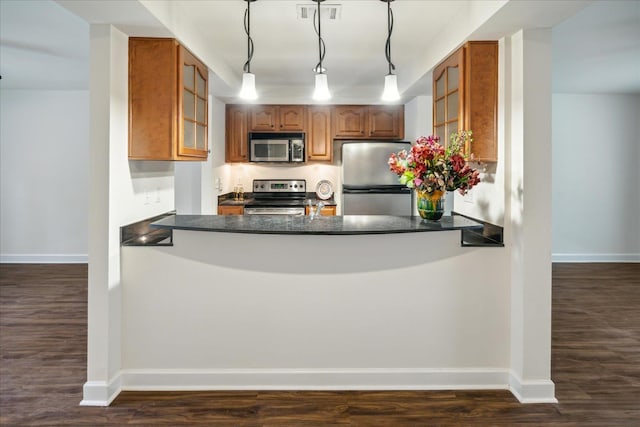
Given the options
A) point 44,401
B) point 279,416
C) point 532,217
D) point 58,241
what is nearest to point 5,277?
point 58,241

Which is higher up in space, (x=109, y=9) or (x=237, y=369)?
Result: (x=109, y=9)

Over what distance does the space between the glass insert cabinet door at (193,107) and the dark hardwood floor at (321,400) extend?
157cm

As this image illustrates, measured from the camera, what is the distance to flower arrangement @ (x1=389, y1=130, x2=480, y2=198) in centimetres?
291

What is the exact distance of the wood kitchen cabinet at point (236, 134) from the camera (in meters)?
6.14

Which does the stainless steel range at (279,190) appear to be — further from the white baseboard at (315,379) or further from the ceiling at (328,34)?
the white baseboard at (315,379)

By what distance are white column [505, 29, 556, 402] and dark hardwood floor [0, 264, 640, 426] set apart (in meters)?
0.22

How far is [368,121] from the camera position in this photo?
20.4 feet

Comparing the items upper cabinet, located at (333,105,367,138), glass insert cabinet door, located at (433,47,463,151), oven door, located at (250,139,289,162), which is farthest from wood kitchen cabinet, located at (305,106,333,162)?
glass insert cabinet door, located at (433,47,463,151)

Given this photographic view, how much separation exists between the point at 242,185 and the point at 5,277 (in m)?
3.10

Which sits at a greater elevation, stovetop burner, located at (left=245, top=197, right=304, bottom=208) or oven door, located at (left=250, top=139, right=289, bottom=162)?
oven door, located at (left=250, top=139, right=289, bottom=162)

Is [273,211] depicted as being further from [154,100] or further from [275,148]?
[154,100]

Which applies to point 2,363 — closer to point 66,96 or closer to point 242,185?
point 242,185

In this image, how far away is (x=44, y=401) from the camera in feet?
9.25

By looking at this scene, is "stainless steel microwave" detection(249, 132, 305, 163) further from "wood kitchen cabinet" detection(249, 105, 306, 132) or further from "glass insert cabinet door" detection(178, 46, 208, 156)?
"glass insert cabinet door" detection(178, 46, 208, 156)
